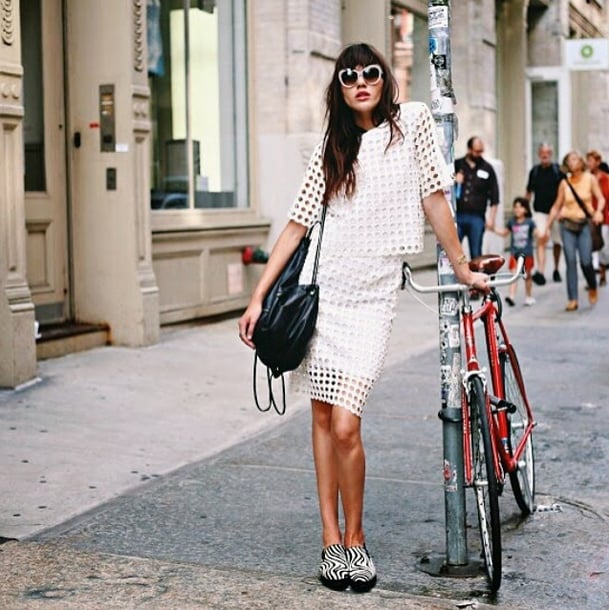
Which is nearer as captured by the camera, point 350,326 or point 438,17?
point 350,326

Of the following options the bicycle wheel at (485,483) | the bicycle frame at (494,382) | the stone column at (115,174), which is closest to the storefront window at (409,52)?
the stone column at (115,174)

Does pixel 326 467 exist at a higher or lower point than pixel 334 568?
higher

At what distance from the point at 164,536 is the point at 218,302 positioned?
6.64 meters

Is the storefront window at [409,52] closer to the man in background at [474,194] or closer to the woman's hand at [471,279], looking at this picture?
the man in background at [474,194]

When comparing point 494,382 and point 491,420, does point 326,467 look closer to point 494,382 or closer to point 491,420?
point 491,420

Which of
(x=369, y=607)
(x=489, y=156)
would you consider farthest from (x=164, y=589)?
(x=489, y=156)

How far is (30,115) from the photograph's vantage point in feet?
32.8

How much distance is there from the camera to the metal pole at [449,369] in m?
4.84

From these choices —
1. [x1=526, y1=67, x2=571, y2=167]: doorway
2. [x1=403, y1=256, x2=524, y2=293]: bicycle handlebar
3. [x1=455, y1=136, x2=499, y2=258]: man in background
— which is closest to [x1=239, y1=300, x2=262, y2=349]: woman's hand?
[x1=403, y1=256, x2=524, y2=293]: bicycle handlebar

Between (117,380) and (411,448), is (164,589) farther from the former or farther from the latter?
(117,380)

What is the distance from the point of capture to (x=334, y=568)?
4707 mm

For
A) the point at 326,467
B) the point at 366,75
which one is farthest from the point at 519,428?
the point at 366,75

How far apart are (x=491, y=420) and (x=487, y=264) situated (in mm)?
657

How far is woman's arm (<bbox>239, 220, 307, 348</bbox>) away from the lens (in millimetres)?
4691
